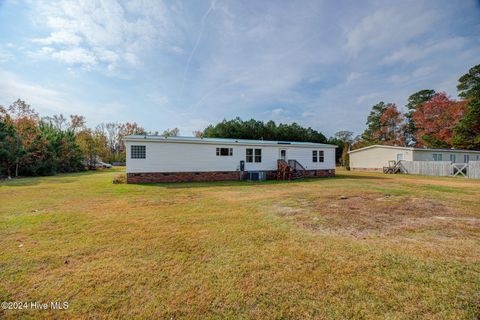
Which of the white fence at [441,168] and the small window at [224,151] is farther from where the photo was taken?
the white fence at [441,168]

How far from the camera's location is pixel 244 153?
1554 centimetres

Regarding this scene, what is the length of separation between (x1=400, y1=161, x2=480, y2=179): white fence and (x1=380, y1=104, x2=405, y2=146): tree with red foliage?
18126 mm

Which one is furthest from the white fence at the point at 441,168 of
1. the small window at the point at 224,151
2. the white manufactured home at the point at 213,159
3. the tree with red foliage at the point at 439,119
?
the small window at the point at 224,151

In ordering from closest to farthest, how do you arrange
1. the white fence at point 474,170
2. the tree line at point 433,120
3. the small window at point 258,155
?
the small window at point 258,155 → the white fence at point 474,170 → the tree line at point 433,120

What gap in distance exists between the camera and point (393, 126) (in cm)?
3766

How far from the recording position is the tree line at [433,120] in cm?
2628

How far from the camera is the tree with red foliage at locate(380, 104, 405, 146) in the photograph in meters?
36.9

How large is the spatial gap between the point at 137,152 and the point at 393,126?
44286 millimetres

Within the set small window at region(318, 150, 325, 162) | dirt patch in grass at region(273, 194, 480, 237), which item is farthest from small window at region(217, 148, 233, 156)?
small window at region(318, 150, 325, 162)

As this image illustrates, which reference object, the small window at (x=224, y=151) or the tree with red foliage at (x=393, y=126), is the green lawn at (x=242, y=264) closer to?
the small window at (x=224, y=151)

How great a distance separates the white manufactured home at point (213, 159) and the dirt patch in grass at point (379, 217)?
8308 mm

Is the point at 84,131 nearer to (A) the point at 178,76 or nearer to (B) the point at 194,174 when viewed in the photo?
(A) the point at 178,76

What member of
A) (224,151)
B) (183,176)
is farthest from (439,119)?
(183,176)

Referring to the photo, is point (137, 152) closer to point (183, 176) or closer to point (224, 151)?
point (183, 176)
